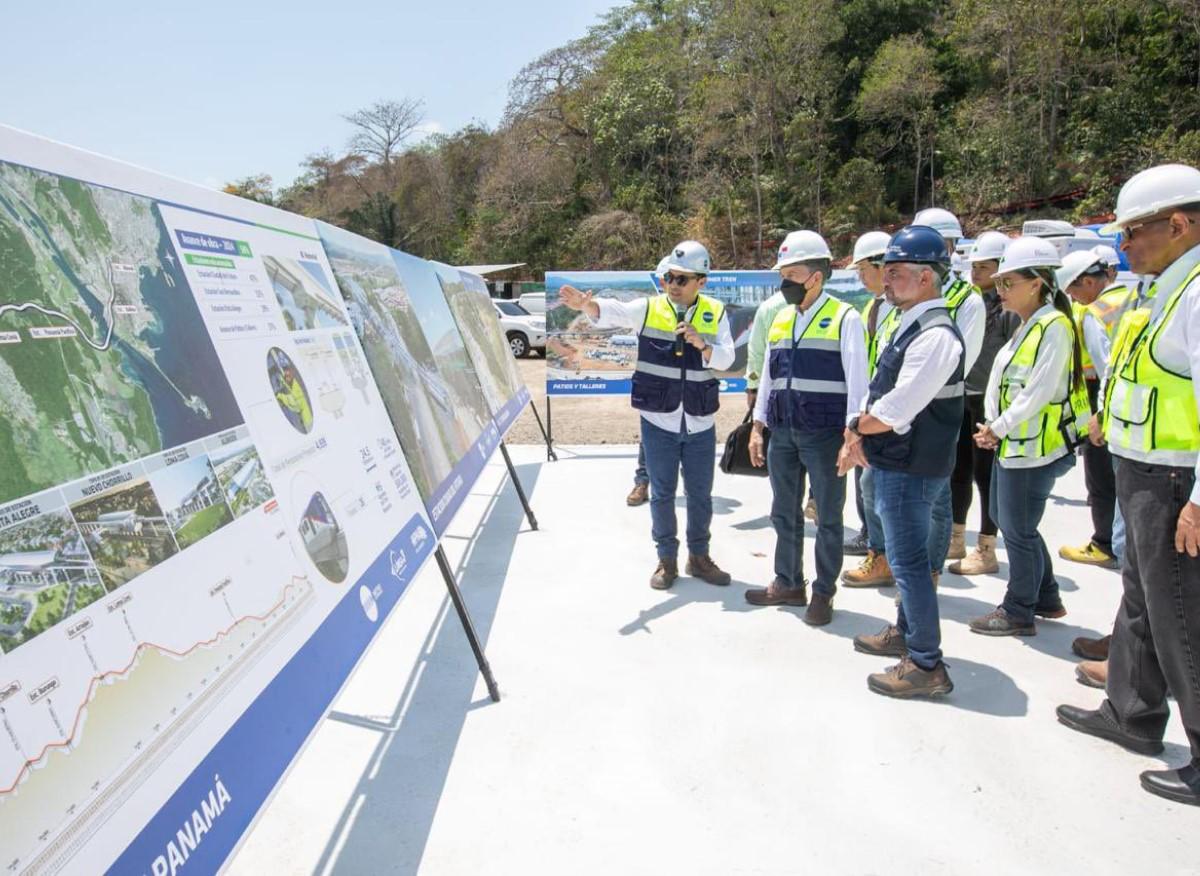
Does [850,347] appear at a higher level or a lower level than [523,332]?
higher

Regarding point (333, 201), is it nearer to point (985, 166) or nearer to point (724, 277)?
point (985, 166)

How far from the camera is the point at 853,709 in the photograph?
282cm

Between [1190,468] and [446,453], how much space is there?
2.80 metres

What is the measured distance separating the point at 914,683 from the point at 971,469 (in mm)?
1879

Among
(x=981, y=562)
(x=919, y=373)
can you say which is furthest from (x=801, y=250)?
Answer: (x=981, y=562)

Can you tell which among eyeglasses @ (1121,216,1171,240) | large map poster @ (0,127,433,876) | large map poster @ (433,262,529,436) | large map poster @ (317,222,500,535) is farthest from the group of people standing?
large map poster @ (0,127,433,876)

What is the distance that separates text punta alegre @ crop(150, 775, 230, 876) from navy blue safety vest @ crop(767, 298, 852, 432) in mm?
2786

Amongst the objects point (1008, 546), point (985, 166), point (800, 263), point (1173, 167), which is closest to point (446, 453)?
point (800, 263)

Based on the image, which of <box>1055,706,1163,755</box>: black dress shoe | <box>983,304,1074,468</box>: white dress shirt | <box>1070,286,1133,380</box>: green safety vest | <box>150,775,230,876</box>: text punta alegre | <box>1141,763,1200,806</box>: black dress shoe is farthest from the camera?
<box>1070,286,1133,380</box>: green safety vest

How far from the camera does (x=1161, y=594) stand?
2270 millimetres

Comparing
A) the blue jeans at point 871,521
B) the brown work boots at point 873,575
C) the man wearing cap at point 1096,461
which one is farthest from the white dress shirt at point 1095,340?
the brown work boots at point 873,575

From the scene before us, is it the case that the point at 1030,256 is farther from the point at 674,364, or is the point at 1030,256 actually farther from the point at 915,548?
the point at 674,364

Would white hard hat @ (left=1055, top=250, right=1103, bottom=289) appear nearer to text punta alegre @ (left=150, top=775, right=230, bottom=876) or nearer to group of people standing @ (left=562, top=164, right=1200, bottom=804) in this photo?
group of people standing @ (left=562, top=164, right=1200, bottom=804)

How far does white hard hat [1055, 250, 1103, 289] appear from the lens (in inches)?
169
